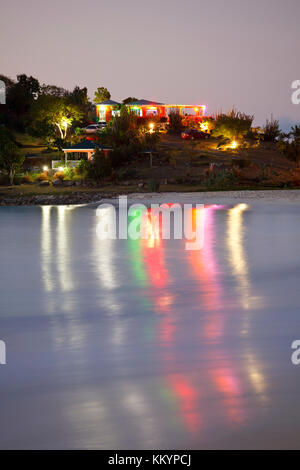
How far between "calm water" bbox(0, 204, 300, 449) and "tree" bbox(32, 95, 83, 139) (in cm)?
5043

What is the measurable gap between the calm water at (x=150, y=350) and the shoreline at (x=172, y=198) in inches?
703

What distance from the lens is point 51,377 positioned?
7008 mm

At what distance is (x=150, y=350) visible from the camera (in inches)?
319

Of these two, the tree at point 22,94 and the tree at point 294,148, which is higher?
the tree at point 22,94

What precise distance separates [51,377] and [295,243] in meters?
14.5

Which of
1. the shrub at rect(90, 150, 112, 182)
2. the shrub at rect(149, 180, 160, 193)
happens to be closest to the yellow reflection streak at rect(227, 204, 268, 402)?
the shrub at rect(149, 180, 160, 193)

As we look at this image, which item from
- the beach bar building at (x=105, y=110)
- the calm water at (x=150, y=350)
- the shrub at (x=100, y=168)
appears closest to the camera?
the calm water at (x=150, y=350)

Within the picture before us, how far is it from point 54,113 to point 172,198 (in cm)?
3472

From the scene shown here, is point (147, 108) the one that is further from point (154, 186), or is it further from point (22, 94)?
point (154, 186)

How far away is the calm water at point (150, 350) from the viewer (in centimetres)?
556

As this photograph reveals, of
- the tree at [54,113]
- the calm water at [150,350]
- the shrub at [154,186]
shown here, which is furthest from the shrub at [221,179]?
the tree at [54,113]

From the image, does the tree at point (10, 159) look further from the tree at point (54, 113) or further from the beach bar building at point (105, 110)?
the beach bar building at point (105, 110)

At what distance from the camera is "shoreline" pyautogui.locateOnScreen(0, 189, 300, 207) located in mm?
35781

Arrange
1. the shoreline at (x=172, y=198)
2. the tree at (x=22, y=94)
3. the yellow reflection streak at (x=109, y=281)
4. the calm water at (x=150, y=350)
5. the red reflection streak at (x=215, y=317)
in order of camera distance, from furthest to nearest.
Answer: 1. the tree at (x=22, y=94)
2. the shoreline at (x=172, y=198)
3. the yellow reflection streak at (x=109, y=281)
4. the red reflection streak at (x=215, y=317)
5. the calm water at (x=150, y=350)
